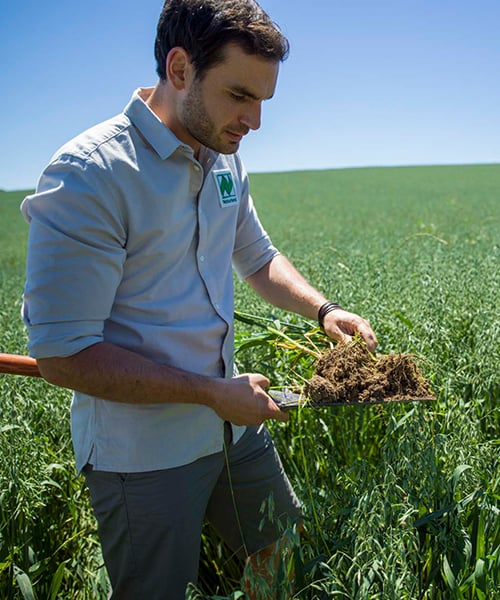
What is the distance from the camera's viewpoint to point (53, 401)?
3.19m

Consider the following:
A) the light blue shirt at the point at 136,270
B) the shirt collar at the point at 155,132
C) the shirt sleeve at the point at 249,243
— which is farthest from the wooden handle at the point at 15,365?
the shirt sleeve at the point at 249,243

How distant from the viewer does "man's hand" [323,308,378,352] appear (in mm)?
2262

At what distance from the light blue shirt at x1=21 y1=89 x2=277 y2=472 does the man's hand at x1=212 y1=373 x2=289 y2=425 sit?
0.51 feet

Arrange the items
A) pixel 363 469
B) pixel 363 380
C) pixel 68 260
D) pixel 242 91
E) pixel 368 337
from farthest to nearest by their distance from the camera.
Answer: pixel 368 337
pixel 363 380
pixel 363 469
pixel 242 91
pixel 68 260

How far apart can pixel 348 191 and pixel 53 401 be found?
1334 inches

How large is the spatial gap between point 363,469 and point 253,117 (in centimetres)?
102

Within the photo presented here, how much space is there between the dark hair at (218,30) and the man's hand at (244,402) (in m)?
0.82

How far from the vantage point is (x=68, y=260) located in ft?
5.46

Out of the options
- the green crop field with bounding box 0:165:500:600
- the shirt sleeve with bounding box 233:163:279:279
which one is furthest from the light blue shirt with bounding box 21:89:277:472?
the green crop field with bounding box 0:165:500:600

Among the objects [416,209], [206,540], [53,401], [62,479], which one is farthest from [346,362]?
[416,209]

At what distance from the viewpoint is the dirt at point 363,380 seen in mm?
1965

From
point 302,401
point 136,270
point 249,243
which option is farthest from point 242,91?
point 302,401

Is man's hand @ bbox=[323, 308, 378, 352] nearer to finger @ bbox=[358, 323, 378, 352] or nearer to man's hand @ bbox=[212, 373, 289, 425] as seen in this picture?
finger @ bbox=[358, 323, 378, 352]

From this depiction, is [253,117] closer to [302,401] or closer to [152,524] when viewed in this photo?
[302,401]
